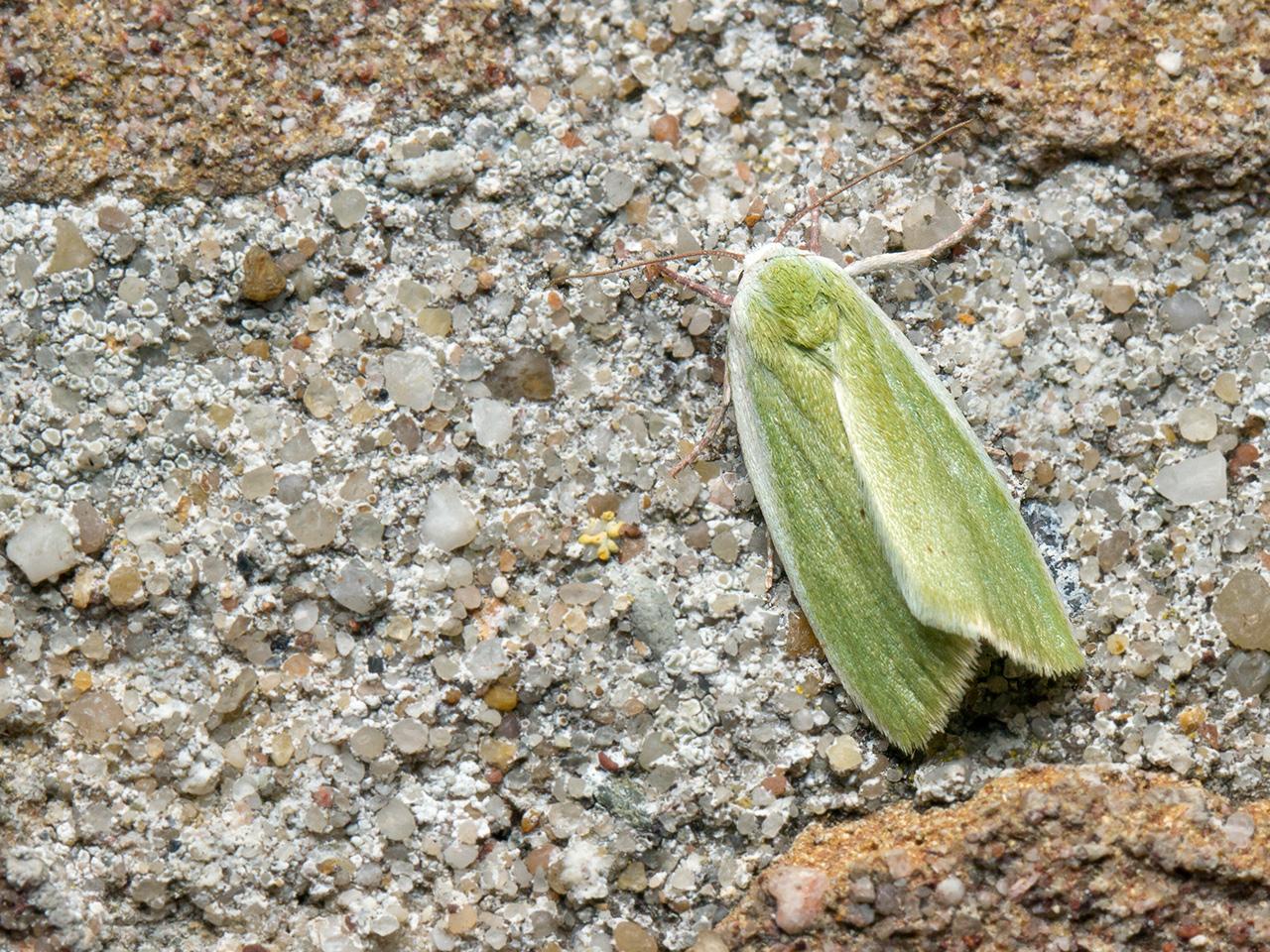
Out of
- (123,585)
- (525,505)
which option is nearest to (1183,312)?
(525,505)

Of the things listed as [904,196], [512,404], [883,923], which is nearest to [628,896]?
[883,923]

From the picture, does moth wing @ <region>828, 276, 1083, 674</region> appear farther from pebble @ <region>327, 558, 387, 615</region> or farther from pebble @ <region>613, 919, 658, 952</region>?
pebble @ <region>327, 558, 387, 615</region>

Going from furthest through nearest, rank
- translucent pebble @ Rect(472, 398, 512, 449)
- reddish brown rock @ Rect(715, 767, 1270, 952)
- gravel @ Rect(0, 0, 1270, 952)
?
1. translucent pebble @ Rect(472, 398, 512, 449)
2. gravel @ Rect(0, 0, 1270, 952)
3. reddish brown rock @ Rect(715, 767, 1270, 952)

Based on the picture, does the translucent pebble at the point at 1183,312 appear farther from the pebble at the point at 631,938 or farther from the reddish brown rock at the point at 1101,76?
the pebble at the point at 631,938

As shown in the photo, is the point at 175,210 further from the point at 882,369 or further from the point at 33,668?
the point at 882,369

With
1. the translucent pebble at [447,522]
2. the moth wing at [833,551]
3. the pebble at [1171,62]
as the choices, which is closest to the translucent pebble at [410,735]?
the translucent pebble at [447,522]

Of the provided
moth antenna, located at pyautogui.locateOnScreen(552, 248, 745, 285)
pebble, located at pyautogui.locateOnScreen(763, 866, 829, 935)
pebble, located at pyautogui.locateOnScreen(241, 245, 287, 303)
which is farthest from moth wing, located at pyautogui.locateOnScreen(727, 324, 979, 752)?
pebble, located at pyautogui.locateOnScreen(241, 245, 287, 303)

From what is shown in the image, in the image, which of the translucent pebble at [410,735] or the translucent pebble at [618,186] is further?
the translucent pebble at [618,186]
